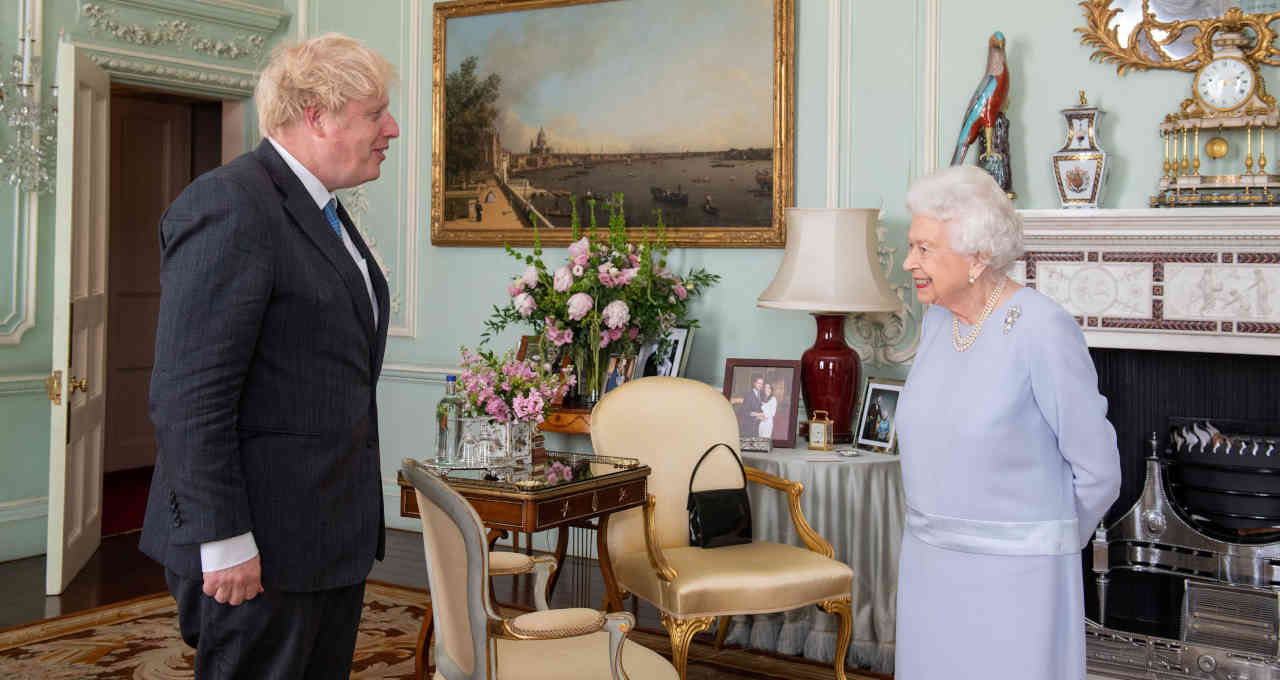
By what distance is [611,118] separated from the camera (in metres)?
5.35

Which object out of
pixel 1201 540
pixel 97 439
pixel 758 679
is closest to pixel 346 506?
pixel 758 679

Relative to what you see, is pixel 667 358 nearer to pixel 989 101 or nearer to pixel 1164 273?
pixel 989 101

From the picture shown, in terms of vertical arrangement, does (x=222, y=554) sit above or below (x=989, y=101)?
below

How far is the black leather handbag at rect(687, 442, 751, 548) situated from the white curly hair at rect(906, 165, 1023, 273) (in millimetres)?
1586

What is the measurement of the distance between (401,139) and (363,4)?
0.83 meters

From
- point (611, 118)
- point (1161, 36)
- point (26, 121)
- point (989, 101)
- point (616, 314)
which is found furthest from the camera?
point (611, 118)

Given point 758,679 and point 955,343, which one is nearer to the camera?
point 955,343

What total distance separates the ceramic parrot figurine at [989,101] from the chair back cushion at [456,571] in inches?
111

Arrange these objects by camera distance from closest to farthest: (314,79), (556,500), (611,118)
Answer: (314,79) < (556,500) < (611,118)

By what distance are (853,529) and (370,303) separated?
2573 millimetres

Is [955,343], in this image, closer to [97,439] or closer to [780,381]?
[780,381]

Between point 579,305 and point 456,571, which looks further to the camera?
point 579,305

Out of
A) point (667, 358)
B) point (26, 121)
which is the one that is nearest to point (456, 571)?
point (667, 358)

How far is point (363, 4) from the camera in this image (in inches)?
246
